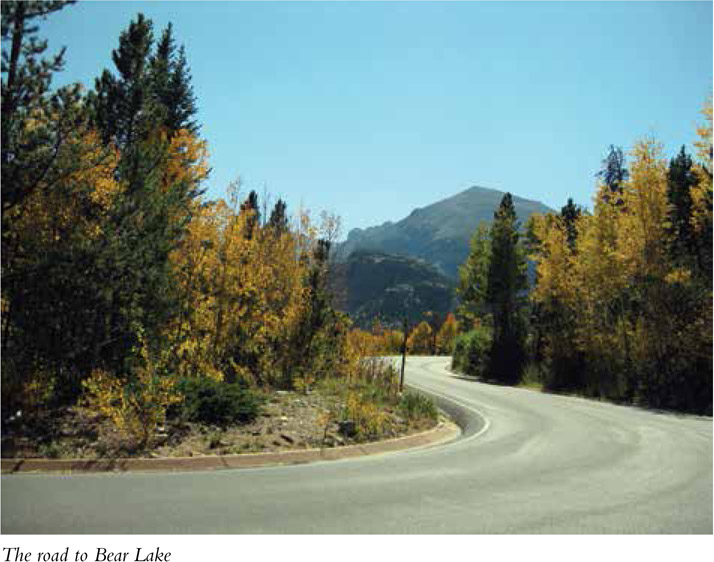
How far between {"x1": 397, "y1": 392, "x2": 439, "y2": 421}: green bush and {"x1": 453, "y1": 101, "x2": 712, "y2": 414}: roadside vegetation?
10826mm

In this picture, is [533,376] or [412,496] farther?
[533,376]

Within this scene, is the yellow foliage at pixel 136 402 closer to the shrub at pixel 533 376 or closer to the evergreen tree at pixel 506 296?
the shrub at pixel 533 376

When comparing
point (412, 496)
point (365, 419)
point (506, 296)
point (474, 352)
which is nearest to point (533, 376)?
point (474, 352)

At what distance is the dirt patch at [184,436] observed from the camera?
965 centimetres

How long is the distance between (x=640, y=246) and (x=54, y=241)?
2131 centimetres

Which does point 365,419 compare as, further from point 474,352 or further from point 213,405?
point 474,352

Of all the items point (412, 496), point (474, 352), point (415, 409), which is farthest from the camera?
point (474, 352)

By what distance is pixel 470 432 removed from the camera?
48.6 ft

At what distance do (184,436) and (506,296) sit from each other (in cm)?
3142

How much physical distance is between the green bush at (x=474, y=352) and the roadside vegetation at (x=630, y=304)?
20 cm

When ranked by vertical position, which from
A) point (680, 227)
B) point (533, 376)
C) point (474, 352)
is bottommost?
point (533, 376)

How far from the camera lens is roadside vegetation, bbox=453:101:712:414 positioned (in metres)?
22.0

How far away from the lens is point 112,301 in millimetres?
11852

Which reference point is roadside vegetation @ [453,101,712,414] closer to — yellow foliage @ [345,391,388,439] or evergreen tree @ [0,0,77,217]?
yellow foliage @ [345,391,388,439]
